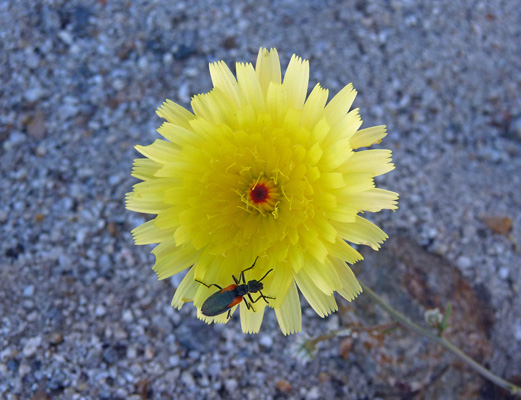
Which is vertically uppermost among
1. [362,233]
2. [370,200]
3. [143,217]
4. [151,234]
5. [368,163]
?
[143,217]

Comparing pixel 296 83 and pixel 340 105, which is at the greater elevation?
pixel 296 83

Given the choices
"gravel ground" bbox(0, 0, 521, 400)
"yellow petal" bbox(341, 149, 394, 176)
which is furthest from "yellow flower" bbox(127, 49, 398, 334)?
"gravel ground" bbox(0, 0, 521, 400)

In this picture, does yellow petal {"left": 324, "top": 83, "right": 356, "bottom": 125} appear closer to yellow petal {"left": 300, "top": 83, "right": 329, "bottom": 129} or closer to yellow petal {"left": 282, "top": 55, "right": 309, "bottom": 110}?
yellow petal {"left": 300, "top": 83, "right": 329, "bottom": 129}

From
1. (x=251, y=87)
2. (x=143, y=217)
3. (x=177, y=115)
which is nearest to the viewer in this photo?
(x=251, y=87)

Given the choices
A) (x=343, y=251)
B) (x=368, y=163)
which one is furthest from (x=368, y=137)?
(x=343, y=251)

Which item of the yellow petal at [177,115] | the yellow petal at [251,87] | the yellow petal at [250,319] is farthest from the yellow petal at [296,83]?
the yellow petal at [250,319]

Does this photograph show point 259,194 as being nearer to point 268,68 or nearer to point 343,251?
point 343,251

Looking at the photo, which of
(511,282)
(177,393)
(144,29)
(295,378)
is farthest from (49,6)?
(511,282)

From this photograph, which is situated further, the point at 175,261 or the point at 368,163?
the point at 175,261
